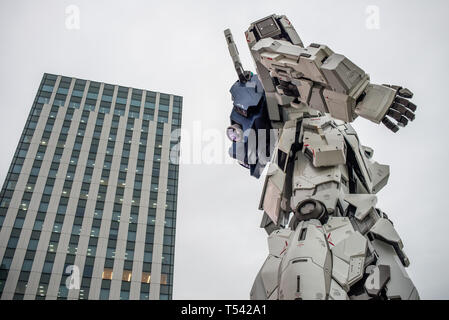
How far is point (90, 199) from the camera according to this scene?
150 ft

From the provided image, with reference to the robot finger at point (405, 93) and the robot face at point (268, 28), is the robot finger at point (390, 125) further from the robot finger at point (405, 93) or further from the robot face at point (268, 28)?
the robot face at point (268, 28)

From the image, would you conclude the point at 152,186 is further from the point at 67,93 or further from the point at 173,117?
the point at 67,93

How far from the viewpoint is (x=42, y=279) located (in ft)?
129

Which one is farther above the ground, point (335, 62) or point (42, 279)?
point (42, 279)

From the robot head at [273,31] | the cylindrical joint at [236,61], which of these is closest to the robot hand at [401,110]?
the robot head at [273,31]

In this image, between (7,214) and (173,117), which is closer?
(7,214)

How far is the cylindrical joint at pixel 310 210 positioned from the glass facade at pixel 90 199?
37291 mm

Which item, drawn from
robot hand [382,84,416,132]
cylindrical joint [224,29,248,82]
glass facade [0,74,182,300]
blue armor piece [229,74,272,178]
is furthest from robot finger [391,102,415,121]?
glass facade [0,74,182,300]

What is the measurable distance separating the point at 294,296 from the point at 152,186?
4558 centimetres

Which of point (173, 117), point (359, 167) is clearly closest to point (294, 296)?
point (359, 167)

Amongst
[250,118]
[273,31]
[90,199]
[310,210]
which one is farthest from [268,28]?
[90,199]

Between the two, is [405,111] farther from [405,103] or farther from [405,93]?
[405,93]

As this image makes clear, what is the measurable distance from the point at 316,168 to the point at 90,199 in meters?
42.6
